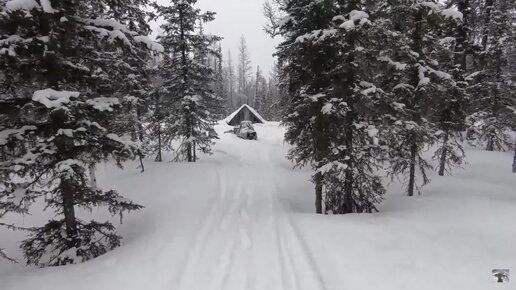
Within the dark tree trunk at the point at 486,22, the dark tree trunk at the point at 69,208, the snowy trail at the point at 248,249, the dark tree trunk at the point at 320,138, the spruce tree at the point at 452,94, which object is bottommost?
the snowy trail at the point at 248,249

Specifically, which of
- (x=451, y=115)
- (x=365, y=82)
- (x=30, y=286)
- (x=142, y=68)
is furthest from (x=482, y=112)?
(x=30, y=286)

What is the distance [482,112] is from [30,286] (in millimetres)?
28030

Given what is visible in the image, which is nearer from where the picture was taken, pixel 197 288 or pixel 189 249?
pixel 197 288

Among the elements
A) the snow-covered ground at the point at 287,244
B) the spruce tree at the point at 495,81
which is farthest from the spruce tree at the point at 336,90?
the spruce tree at the point at 495,81

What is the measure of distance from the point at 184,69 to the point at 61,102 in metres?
15.1

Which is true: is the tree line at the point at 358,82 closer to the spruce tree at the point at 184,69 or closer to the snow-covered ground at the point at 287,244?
the snow-covered ground at the point at 287,244

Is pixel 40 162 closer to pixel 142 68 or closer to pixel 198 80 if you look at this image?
pixel 142 68

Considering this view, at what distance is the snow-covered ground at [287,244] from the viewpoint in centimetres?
723

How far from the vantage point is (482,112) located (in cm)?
2438

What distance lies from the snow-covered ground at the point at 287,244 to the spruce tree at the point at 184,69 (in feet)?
19.3

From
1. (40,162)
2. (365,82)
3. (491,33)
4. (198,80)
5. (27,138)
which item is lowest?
(40,162)

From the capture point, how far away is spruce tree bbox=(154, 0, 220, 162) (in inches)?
839

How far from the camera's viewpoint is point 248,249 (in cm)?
916

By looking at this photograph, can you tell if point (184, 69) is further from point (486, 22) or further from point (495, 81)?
point (486, 22)
